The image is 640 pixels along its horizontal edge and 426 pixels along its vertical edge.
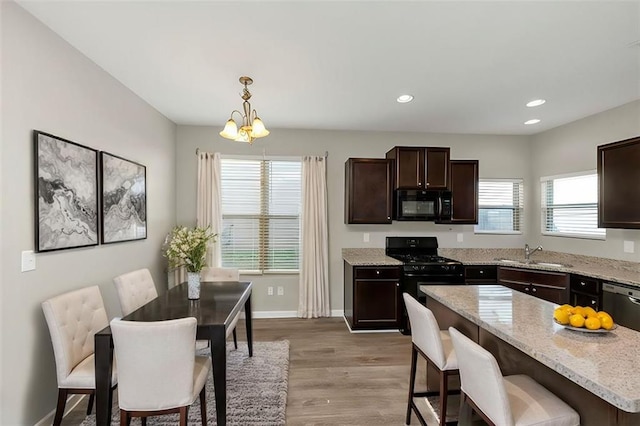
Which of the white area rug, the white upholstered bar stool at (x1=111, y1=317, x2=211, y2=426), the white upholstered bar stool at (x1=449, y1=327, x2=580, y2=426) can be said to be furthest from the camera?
the white area rug

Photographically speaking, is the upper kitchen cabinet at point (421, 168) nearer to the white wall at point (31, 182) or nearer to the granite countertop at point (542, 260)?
the granite countertop at point (542, 260)

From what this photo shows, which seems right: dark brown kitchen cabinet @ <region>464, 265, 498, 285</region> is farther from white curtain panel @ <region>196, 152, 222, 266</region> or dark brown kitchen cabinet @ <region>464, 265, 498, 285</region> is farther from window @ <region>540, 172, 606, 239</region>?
white curtain panel @ <region>196, 152, 222, 266</region>

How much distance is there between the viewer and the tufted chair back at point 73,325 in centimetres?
199

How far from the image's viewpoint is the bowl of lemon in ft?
4.97

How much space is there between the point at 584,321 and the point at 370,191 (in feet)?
9.83

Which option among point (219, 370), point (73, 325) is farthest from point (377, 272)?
point (73, 325)

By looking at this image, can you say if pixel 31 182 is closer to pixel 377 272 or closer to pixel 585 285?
pixel 377 272

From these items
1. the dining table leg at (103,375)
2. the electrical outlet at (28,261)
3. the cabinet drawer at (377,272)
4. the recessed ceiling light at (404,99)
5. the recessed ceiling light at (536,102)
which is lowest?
the dining table leg at (103,375)

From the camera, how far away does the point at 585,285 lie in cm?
339

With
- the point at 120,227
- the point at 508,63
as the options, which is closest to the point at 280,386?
the point at 120,227

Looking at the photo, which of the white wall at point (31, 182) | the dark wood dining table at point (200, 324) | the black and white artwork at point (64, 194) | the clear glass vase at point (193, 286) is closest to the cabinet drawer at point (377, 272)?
the dark wood dining table at point (200, 324)

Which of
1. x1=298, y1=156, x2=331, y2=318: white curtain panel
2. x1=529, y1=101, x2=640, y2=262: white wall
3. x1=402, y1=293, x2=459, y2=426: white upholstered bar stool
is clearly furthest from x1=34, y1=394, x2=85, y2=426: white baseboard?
x1=529, y1=101, x2=640, y2=262: white wall

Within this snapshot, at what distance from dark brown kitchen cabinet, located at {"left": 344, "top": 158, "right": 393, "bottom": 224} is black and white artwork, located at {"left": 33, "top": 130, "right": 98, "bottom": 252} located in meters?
2.90

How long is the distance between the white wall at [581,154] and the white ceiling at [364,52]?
0.67ft
